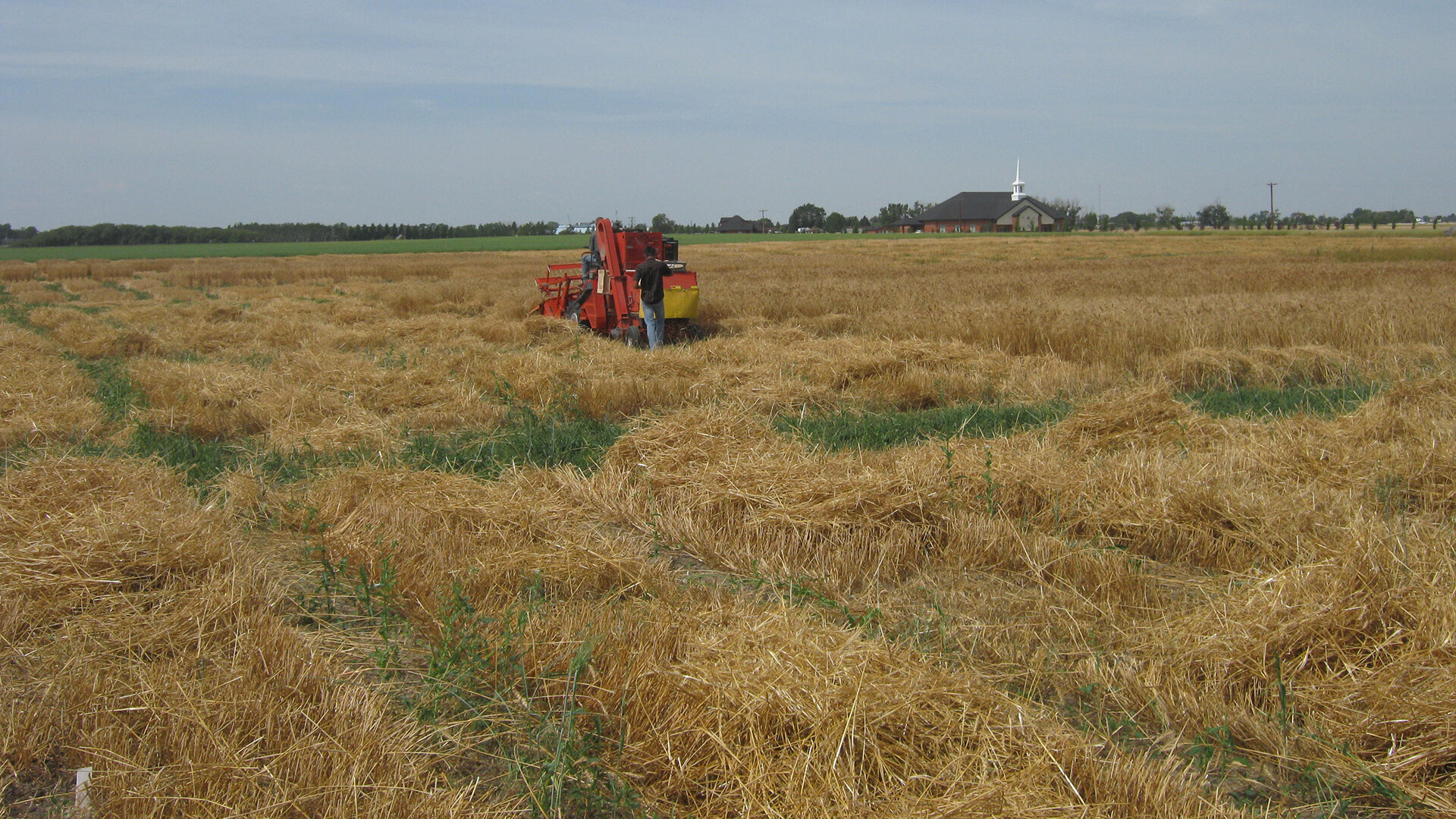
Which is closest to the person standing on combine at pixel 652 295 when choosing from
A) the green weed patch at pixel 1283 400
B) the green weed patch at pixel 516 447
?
the green weed patch at pixel 516 447

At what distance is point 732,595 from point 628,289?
1067cm

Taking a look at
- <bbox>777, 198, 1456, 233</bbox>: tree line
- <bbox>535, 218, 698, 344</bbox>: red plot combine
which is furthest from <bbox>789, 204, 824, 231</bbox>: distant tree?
<bbox>535, 218, 698, 344</bbox>: red plot combine

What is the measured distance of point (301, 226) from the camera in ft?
396

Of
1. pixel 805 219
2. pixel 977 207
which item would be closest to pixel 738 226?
pixel 805 219

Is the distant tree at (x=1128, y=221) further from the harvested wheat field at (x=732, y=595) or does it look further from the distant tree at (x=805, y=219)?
the harvested wheat field at (x=732, y=595)

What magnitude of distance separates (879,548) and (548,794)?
258 centimetres

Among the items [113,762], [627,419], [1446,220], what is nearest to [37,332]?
[627,419]

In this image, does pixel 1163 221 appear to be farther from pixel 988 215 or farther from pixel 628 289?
pixel 628 289

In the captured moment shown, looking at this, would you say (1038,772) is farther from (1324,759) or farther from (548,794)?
(548,794)

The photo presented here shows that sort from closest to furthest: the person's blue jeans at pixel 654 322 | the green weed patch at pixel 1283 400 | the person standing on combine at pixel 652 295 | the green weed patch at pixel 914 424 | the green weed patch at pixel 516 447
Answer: the green weed patch at pixel 516 447 < the green weed patch at pixel 914 424 < the green weed patch at pixel 1283 400 < the person standing on combine at pixel 652 295 < the person's blue jeans at pixel 654 322

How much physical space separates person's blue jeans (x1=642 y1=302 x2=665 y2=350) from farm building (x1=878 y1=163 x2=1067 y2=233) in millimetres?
95966

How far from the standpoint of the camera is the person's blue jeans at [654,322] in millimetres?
13969

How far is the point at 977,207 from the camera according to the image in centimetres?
11112

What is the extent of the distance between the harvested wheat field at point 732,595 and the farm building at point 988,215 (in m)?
102
